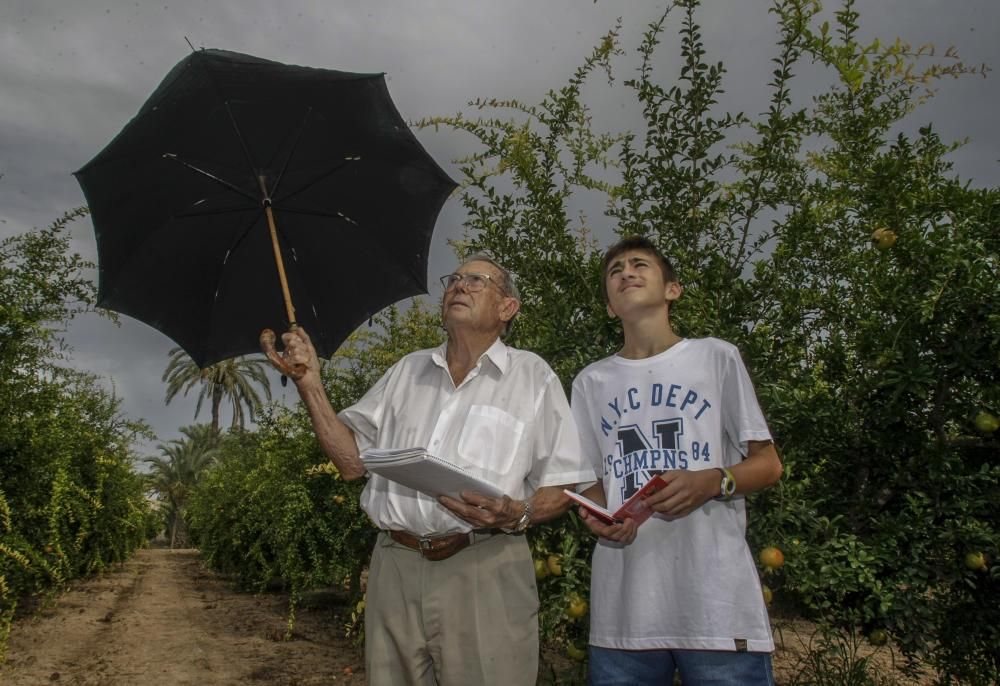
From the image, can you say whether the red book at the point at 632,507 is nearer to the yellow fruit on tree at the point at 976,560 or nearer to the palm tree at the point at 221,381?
the yellow fruit on tree at the point at 976,560

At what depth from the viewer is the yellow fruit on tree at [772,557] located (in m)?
2.78

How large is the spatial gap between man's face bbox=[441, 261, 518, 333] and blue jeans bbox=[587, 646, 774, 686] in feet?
3.96

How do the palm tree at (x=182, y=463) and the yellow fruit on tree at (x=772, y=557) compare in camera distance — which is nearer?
the yellow fruit on tree at (x=772, y=557)

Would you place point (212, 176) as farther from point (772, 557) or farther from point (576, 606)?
point (772, 557)

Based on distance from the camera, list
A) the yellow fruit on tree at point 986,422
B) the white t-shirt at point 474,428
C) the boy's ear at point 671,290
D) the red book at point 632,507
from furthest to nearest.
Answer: the yellow fruit on tree at point 986,422
the boy's ear at point 671,290
the white t-shirt at point 474,428
the red book at point 632,507

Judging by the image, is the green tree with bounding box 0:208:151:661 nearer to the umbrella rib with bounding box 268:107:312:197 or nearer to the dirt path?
the dirt path

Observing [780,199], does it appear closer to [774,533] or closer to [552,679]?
[774,533]

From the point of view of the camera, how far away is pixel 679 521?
7.33ft

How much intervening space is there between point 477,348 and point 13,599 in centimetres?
625

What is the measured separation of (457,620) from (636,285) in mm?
1253

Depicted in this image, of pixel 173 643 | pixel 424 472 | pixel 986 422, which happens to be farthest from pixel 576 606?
pixel 173 643

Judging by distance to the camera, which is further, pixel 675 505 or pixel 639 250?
pixel 639 250

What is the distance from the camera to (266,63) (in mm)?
2750

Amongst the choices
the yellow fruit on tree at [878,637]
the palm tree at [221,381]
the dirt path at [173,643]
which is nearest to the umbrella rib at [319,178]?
the yellow fruit on tree at [878,637]
